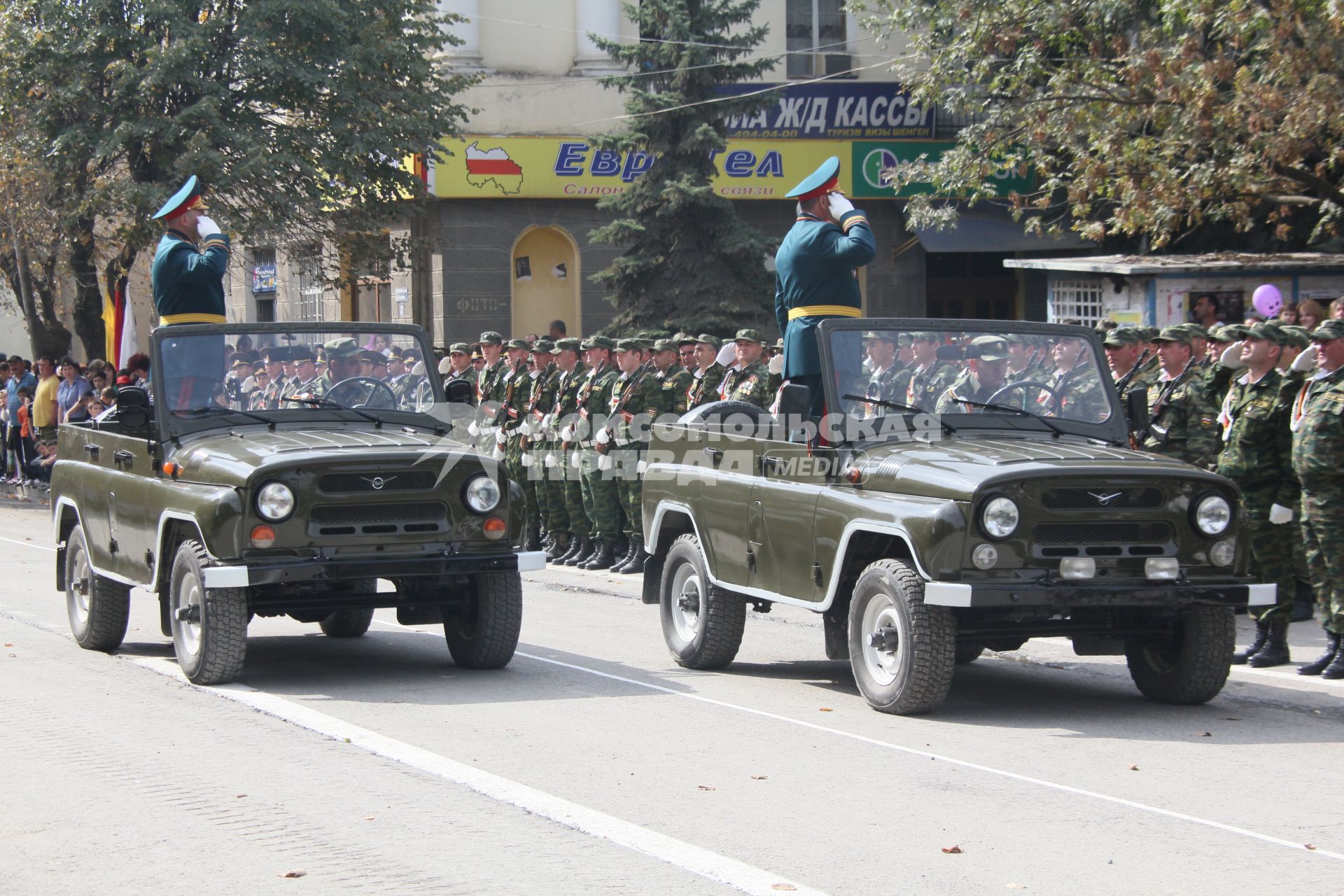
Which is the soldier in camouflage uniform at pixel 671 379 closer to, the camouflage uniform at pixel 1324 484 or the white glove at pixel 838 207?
the white glove at pixel 838 207

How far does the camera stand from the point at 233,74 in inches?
1073

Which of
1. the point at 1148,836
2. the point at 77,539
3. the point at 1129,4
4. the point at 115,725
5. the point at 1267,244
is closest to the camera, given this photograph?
the point at 1148,836

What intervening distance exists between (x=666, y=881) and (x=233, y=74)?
23955 mm

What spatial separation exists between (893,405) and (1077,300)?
13.9 meters

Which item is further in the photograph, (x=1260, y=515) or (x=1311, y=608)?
(x=1311, y=608)

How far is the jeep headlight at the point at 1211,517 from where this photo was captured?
834 centimetres

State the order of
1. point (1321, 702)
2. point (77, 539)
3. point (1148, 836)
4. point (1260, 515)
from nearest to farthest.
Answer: point (1148, 836)
point (1321, 702)
point (1260, 515)
point (77, 539)

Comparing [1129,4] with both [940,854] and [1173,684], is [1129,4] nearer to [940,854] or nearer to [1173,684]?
[1173,684]

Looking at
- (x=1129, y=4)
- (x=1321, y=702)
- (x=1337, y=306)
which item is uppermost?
(x=1129, y=4)

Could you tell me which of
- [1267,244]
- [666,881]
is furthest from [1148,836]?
[1267,244]

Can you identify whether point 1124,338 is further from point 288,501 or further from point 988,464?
point 288,501

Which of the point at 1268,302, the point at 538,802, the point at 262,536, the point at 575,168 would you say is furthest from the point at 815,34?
the point at 538,802

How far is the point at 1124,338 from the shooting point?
12.5m

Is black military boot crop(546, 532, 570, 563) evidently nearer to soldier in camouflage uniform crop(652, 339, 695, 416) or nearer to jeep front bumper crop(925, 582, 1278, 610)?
soldier in camouflage uniform crop(652, 339, 695, 416)
